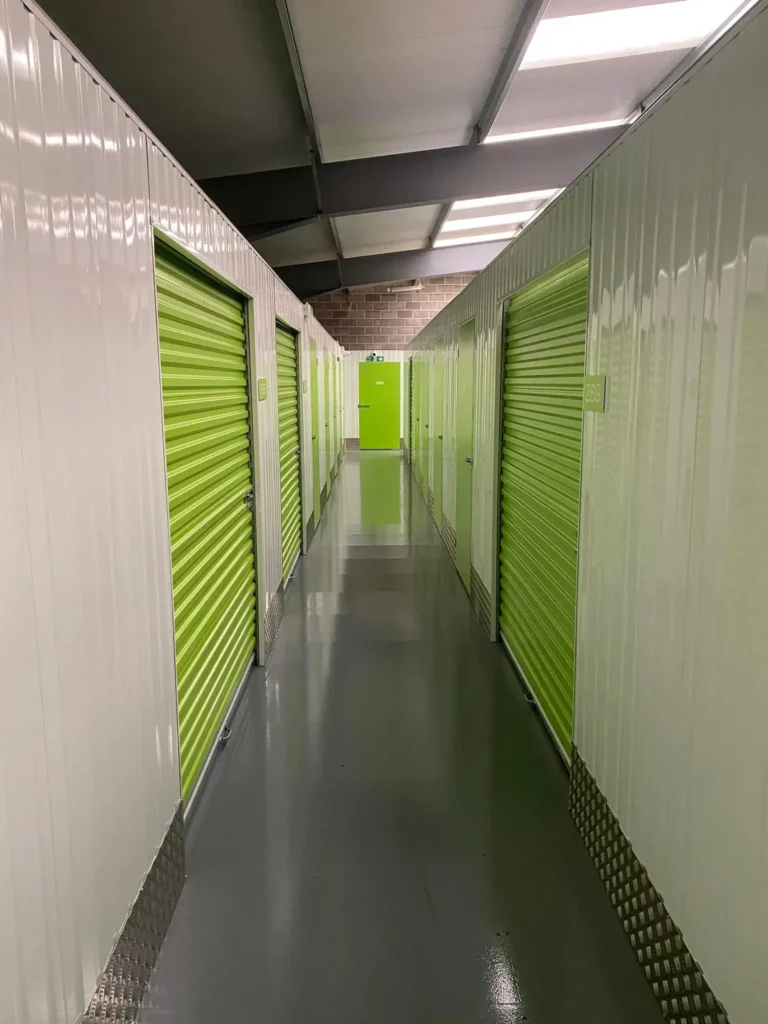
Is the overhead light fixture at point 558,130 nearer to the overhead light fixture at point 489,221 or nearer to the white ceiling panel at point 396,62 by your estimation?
the white ceiling panel at point 396,62

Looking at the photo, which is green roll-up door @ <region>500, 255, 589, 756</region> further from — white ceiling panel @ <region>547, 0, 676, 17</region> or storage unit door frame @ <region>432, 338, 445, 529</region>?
storage unit door frame @ <region>432, 338, 445, 529</region>

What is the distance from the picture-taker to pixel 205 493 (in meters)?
3.12

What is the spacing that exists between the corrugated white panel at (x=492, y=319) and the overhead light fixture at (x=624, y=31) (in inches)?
52.6

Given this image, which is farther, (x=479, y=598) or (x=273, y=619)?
(x=479, y=598)

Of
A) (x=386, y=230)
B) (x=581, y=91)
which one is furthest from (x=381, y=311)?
(x=581, y=91)

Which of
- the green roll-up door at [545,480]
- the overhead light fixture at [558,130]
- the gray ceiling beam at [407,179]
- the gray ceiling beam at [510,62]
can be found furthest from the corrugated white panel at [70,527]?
the overhead light fixture at [558,130]

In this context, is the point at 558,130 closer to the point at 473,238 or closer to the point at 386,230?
the point at 386,230

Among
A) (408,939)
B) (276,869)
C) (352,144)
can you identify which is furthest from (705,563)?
(352,144)

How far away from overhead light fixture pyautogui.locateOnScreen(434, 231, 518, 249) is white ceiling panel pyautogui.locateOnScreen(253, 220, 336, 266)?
1858 mm

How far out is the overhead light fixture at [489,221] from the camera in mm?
9297

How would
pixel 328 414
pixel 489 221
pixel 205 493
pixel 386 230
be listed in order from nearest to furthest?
1. pixel 205 493
2. pixel 386 230
3. pixel 489 221
4. pixel 328 414

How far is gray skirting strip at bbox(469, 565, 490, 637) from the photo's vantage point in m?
4.75

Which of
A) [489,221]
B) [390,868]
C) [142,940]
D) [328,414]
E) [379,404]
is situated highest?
[489,221]

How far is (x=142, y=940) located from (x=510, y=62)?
4.77m
